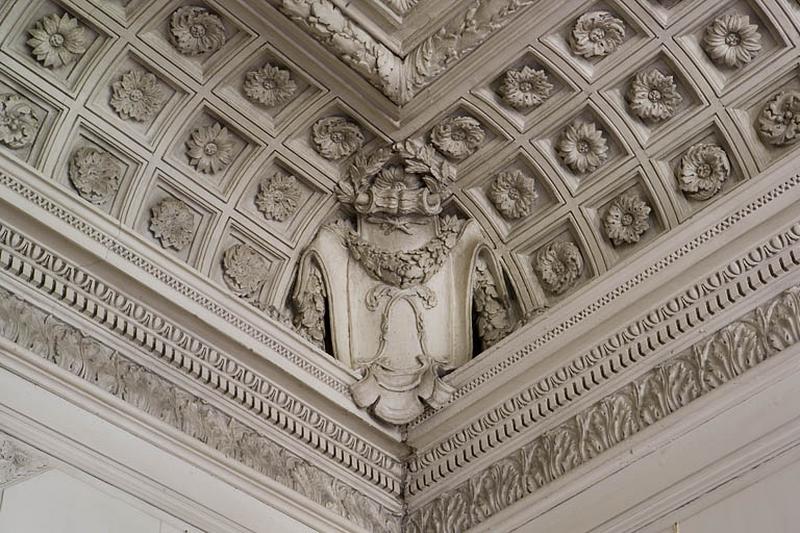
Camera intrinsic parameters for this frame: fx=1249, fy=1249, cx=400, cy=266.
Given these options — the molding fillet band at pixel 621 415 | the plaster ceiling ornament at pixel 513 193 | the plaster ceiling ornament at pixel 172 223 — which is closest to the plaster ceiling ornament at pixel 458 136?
the plaster ceiling ornament at pixel 513 193

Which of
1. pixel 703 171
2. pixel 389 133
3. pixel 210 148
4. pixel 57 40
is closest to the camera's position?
pixel 57 40

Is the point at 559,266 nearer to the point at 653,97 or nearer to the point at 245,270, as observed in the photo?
the point at 653,97

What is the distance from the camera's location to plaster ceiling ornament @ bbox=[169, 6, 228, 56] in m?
5.93

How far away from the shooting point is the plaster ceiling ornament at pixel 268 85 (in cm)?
618

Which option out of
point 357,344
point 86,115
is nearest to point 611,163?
point 357,344

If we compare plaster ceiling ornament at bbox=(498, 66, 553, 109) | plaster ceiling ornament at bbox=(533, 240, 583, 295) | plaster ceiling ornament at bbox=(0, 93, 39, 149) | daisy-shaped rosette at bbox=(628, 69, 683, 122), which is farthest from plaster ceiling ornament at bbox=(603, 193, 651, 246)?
plaster ceiling ornament at bbox=(0, 93, 39, 149)

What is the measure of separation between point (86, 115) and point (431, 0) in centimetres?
178

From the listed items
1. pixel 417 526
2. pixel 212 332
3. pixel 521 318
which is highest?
pixel 521 318

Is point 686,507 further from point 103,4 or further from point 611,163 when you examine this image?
point 103,4

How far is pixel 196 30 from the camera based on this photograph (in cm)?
598

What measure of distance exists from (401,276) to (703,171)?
162 centimetres

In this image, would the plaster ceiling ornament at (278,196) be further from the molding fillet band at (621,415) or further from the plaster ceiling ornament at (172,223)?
the molding fillet band at (621,415)

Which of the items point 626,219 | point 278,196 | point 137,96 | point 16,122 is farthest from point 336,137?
point 16,122

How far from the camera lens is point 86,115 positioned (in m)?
5.76
